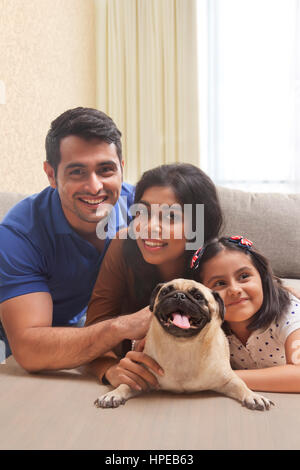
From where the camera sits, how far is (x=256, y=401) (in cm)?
85

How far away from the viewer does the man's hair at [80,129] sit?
3.76 feet

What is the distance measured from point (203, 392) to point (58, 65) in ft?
6.29

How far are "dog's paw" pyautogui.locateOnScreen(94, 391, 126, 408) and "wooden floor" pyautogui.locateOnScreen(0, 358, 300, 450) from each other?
A: 10 mm

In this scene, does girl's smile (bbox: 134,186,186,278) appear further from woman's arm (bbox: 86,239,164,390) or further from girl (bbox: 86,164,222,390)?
woman's arm (bbox: 86,239,164,390)

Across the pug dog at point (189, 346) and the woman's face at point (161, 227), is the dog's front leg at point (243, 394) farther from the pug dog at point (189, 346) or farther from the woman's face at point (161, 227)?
the woman's face at point (161, 227)

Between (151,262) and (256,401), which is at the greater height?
(151,262)

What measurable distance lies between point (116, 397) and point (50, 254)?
0.51 meters

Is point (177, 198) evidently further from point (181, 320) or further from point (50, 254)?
point (50, 254)

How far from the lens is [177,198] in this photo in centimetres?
103

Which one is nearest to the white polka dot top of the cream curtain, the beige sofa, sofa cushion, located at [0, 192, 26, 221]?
the beige sofa

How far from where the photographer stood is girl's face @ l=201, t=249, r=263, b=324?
3.10ft

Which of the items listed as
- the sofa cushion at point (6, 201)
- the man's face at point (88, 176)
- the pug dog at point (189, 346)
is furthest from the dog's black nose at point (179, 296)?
the sofa cushion at point (6, 201)

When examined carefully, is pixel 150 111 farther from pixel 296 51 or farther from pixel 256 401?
pixel 256 401

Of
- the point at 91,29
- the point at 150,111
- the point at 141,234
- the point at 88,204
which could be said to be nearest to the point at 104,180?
the point at 88,204
